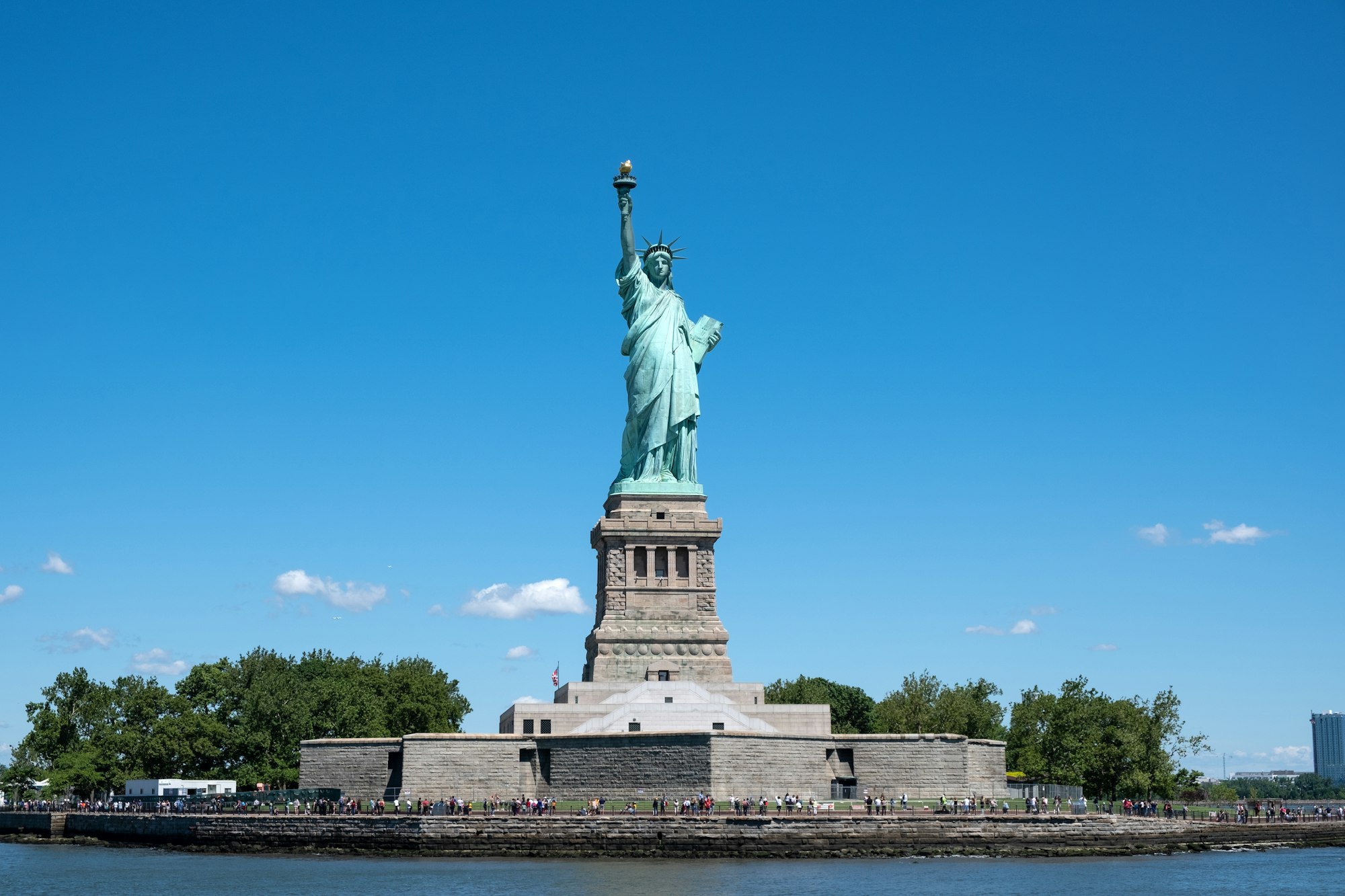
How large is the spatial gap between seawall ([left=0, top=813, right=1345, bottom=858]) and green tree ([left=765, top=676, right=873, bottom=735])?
37.7 metres

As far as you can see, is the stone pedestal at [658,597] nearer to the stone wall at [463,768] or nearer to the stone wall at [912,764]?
the stone wall at [463,768]

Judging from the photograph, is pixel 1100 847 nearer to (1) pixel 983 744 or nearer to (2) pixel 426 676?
(1) pixel 983 744

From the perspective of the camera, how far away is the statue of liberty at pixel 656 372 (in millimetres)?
63844

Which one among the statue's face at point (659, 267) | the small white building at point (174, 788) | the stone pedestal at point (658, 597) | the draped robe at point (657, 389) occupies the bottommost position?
the small white building at point (174, 788)

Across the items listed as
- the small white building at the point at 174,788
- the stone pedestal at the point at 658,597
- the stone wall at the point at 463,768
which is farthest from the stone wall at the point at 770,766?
the small white building at the point at 174,788

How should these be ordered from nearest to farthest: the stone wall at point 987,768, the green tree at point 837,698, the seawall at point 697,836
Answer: the seawall at point 697,836 → the stone wall at point 987,768 → the green tree at point 837,698

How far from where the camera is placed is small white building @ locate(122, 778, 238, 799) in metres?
64.9

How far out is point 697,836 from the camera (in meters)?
48.2

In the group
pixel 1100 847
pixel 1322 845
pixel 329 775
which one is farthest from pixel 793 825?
pixel 1322 845

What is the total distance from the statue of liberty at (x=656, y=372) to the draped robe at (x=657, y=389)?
0.10 ft

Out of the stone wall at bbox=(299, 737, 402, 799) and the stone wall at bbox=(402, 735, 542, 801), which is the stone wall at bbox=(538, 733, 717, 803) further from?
the stone wall at bbox=(299, 737, 402, 799)

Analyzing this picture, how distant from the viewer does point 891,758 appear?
5491 cm

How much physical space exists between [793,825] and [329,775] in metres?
18.9

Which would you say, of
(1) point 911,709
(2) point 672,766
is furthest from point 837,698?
(2) point 672,766
